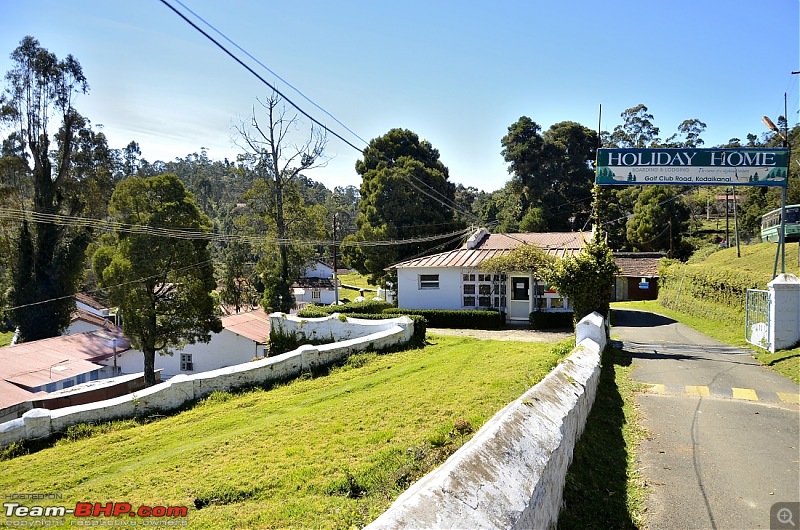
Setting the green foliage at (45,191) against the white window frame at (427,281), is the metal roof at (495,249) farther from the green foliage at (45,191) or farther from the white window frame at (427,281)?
the green foliage at (45,191)

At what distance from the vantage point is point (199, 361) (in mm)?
27000

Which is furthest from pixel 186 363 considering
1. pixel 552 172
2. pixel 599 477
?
pixel 552 172

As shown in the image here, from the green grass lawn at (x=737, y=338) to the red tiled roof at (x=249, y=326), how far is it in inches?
744

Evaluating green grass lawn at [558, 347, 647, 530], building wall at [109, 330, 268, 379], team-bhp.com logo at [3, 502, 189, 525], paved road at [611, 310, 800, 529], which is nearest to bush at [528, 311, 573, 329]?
paved road at [611, 310, 800, 529]

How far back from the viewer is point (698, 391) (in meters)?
9.79

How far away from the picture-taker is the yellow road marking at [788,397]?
912cm

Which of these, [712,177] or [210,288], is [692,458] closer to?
[712,177]

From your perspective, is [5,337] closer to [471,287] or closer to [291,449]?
[471,287]

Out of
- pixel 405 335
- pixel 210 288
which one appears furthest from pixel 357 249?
pixel 405 335

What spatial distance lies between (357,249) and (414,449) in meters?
30.5

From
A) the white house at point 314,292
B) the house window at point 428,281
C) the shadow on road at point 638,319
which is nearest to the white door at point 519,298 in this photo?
the house window at point 428,281

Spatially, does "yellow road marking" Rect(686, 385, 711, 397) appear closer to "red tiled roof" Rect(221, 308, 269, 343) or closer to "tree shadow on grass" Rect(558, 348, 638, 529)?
"tree shadow on grass" Rect(558, 348, 638, 529)

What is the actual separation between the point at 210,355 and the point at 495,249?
584 inches

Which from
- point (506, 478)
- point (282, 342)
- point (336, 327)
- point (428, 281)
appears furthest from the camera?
point (428, 281)
